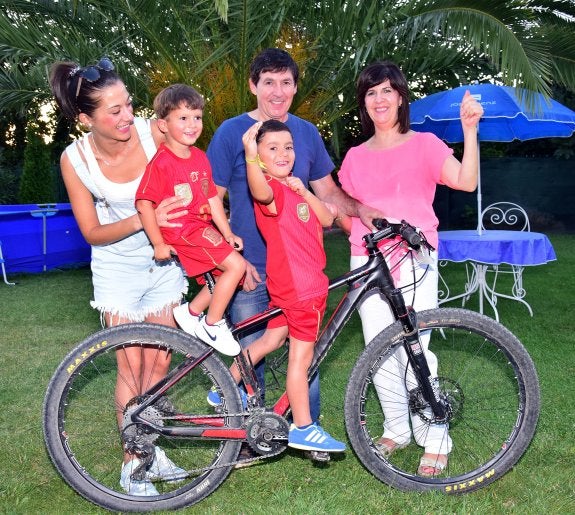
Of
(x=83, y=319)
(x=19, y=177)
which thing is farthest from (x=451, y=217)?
(x=83, y=319)

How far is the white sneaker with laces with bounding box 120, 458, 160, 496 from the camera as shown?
3.37 metres

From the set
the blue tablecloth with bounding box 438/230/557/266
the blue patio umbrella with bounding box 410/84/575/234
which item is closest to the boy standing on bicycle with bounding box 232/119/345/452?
the blue tablecloth with bounding box 438/230/557/266

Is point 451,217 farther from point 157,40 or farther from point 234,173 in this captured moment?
point 234,173

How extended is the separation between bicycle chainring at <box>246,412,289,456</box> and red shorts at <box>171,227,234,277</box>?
Answer: 72cm

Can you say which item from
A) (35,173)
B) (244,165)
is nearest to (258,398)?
(244,165)

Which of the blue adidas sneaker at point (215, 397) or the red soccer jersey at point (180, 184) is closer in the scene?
the red soccer jersey at point (180, 184)

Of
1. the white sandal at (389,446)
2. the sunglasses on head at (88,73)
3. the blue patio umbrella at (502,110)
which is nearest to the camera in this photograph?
the sunglasses on head at (88,73)

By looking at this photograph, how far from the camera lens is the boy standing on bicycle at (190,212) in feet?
10.3

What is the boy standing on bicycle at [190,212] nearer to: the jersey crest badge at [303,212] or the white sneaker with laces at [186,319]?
the white sneaker with laces at [186,319]

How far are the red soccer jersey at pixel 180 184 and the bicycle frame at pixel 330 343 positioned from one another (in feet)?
1.68

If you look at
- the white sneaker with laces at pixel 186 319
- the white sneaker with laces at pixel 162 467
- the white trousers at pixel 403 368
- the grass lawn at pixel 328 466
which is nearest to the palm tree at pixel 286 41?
the grass lawn at pixel 328 466

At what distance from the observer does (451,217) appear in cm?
1767

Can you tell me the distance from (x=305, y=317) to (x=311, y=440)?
1.83 ft

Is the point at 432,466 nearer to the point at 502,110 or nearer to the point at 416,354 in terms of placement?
the point at 416,354
